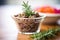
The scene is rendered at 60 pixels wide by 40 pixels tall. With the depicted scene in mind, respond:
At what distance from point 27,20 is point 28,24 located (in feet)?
0.07

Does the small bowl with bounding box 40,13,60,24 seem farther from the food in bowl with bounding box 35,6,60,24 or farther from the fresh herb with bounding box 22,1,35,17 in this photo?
the fresh herb with bounding box 22,1,35,17

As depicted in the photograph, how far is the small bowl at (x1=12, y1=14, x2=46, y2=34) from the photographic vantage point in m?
0.91

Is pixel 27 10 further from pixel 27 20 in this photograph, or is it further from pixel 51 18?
pixel 51 18

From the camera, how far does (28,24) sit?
908 millimetres

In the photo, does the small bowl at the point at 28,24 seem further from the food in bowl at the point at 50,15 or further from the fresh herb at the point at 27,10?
the food in bowl at the point at 50,15

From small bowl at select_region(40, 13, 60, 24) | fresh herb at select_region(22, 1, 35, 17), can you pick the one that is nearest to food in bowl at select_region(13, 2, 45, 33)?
fresh herb at select_region(22, 1, 35, 17)

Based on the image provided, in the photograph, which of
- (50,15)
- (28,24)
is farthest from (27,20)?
(50,15)

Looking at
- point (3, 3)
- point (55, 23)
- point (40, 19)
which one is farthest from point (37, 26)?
point (3, 3)

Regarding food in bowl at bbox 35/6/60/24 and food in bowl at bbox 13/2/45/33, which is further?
food in bowl at bbox 35/6/60/24

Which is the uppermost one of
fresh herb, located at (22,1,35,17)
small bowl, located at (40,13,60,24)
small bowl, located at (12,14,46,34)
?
fresh herb, located at (22,1,35,17)

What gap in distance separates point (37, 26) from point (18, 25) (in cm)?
10

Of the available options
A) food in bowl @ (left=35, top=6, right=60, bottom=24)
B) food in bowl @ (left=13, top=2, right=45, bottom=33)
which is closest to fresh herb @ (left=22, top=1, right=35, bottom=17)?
food in bowl @ (left=13, top=2, right=45, bottom=33)

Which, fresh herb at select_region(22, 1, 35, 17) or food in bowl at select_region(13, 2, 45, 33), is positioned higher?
fresh herb at select_region(22, 1, 35, 17)

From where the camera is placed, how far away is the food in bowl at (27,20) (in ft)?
3.00
